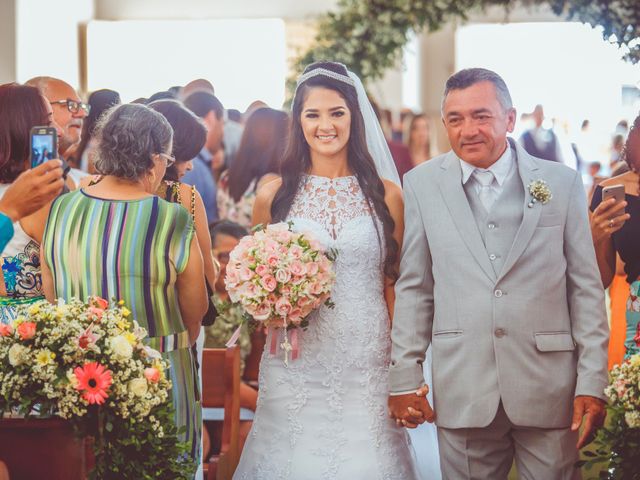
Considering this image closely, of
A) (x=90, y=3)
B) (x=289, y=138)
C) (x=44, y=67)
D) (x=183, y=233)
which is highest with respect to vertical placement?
(x=90, y=3)

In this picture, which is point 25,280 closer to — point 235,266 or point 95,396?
point 235,266

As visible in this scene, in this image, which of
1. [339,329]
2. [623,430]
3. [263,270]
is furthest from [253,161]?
[623,430]

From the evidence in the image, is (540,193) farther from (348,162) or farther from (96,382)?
(96,382)

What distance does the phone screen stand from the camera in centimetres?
412

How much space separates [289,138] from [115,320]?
59.8 inches

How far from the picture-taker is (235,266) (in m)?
4.26

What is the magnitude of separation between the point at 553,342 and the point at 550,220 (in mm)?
455

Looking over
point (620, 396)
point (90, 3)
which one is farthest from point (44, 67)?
point (620, 396)

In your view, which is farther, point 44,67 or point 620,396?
point 44,67

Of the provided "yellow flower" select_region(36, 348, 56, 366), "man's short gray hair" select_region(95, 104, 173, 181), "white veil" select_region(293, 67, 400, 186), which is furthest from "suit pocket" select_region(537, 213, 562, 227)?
"yellow flower" select_region(36, 348, 56, 366)

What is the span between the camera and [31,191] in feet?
12.6

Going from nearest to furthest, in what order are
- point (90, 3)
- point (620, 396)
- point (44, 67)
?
1. point (620, 396)
2. point (44, 67)
3. point (90, 3)

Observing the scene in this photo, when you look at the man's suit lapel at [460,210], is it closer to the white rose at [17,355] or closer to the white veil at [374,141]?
the white veil at [374,141]

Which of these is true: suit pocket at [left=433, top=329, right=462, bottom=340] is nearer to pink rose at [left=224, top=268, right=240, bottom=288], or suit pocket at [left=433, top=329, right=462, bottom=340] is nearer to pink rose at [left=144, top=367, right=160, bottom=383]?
pink rose at [left=224, top=268, right=240, bottom=288]
